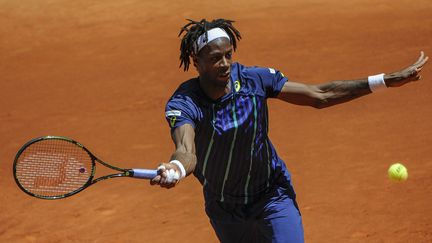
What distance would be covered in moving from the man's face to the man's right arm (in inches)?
16.0

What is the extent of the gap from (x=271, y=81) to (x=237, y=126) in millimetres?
452

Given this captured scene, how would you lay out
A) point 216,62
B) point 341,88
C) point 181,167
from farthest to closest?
point 341,88 → point 216,62 → point 181,167

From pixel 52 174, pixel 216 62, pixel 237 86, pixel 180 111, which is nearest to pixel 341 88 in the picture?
pixel 237 86

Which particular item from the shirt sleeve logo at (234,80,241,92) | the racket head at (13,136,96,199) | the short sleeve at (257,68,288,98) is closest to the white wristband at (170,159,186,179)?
the shirt sleeve logo at (234,80,241,92)

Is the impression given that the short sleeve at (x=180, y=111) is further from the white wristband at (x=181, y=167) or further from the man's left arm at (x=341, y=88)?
the man's left arm at (x=341, y=88)

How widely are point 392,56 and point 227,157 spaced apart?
7776 mm

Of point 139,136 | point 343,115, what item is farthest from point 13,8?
point 343,115

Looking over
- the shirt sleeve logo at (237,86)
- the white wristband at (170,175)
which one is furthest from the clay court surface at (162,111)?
the white wristband at (170,175)

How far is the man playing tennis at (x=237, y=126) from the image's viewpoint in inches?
204

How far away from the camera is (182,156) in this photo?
15.3 feet

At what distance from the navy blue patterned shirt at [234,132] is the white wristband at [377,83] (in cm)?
63

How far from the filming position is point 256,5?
15.6 meters

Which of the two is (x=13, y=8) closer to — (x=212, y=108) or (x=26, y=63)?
(x=26, y=63)

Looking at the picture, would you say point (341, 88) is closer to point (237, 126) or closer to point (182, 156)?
point (237, 126)
